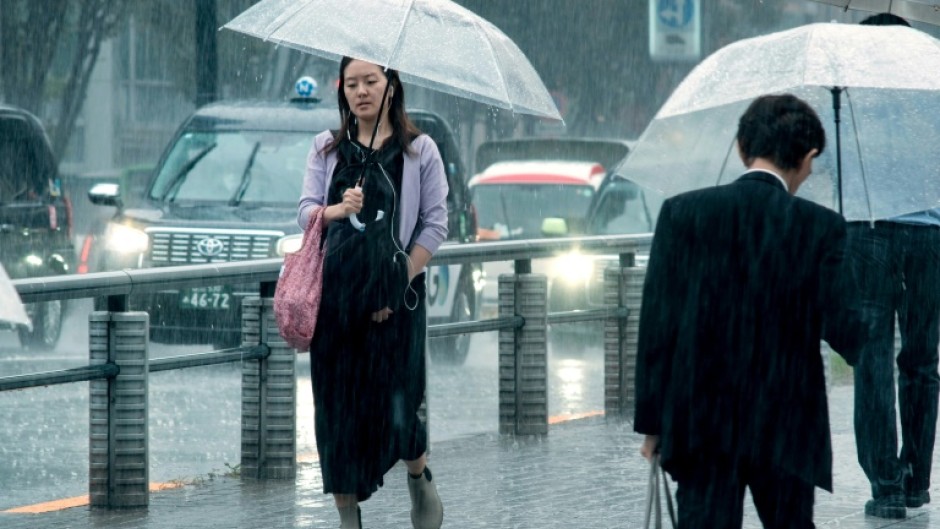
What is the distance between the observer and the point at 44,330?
16.2 metres

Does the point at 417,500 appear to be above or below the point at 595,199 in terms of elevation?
below

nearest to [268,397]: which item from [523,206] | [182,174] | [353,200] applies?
Result: [353,200]


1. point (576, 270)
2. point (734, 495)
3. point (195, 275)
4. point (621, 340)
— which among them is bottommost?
point (734, 495)

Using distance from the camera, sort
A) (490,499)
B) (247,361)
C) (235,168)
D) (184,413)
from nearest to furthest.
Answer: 1. (490,499)
2. (247,361)
3. (184,413)
4. (235,168)

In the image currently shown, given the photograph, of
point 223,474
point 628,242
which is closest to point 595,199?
point 628,242

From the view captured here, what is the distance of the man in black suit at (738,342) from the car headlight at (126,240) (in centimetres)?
970

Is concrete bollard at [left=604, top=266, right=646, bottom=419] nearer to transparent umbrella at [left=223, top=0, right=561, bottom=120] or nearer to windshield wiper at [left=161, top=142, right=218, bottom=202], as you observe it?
windshield wiper at [left=161, top=142, right=218, bottom=202]

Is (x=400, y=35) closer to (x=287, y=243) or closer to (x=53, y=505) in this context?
(x=53, y=505)

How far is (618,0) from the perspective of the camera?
125 ft

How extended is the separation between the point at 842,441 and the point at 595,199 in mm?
9067

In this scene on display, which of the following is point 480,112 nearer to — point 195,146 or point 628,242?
point 195,146

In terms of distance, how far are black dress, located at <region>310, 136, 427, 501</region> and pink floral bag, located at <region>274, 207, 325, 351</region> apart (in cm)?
4

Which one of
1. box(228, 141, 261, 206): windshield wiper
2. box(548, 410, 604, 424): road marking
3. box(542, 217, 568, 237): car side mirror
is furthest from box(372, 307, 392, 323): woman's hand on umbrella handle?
box(542, 217, 568, 237): car side mirror

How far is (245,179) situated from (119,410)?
6.99 meters
